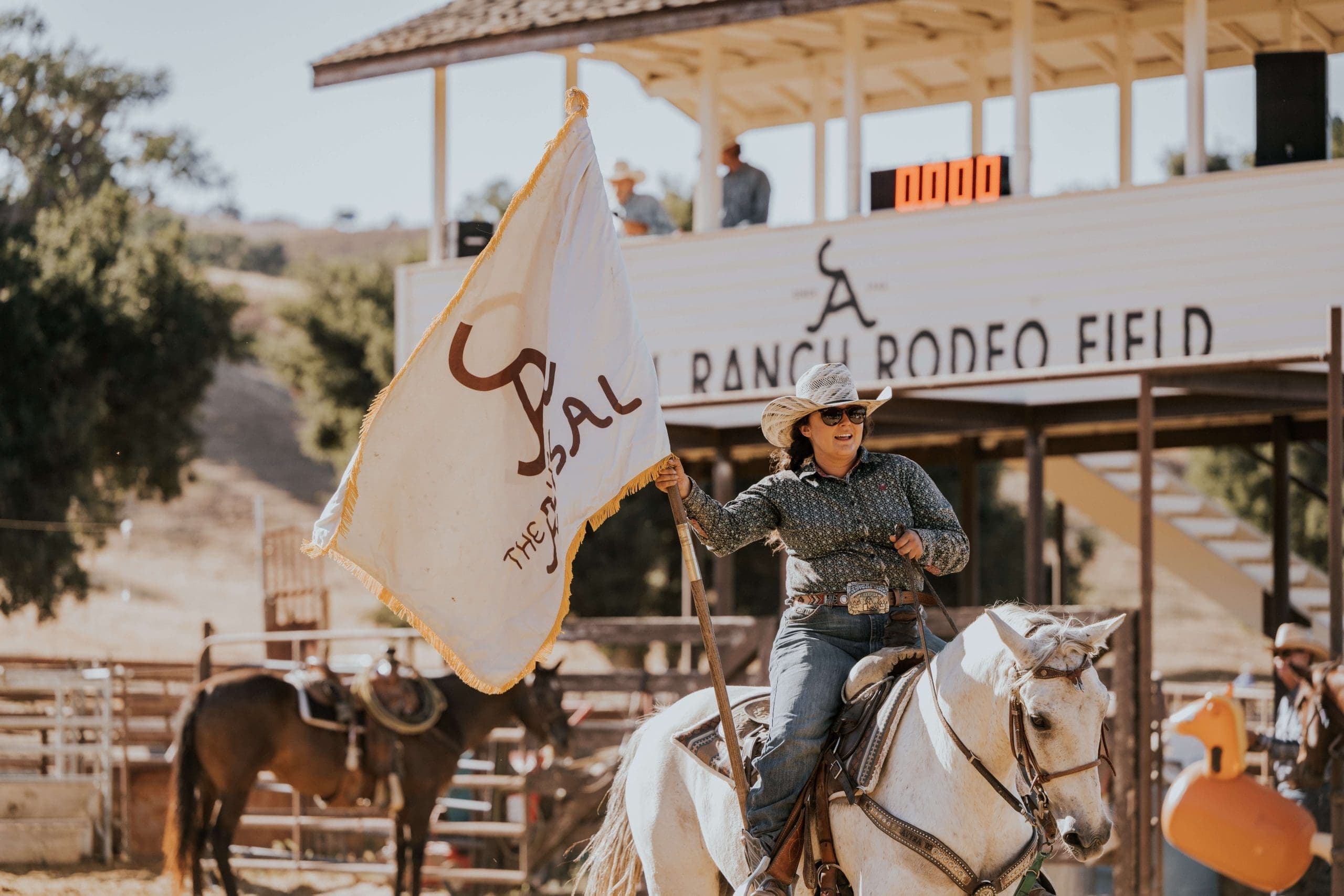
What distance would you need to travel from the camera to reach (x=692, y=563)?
5.95m

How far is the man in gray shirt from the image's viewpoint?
15.4 m

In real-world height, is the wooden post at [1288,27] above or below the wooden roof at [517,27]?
below

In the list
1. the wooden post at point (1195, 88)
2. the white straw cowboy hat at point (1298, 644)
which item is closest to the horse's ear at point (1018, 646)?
the white straw cowboy hat at point (1298, 644)

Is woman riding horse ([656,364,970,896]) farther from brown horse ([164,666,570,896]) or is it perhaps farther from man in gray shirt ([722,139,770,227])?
man in gray shirt ([722,139,770,227])

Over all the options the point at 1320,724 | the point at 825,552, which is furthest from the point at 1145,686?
the point at 825,552

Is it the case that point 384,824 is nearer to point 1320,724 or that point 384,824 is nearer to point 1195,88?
point 1320,724

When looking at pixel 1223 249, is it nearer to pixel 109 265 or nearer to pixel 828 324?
pixel 828 324

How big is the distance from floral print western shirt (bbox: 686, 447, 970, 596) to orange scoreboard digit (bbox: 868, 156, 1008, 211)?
27.2ft

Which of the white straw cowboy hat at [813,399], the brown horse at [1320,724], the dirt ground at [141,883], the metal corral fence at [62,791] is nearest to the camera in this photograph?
the white straw cowboy hat at [813,399]

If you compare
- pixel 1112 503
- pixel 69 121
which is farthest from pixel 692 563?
pixel 69 121

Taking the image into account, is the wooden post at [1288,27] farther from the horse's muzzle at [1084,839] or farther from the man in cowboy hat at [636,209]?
the horse's muzzle at [1084,839]

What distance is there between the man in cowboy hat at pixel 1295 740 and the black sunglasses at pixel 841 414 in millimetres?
4981

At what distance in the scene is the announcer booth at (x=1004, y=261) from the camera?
1240 centimetres

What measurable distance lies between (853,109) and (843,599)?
968cm
